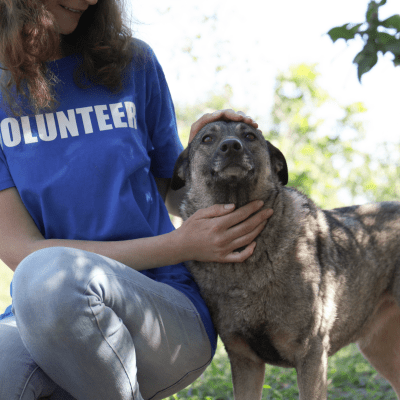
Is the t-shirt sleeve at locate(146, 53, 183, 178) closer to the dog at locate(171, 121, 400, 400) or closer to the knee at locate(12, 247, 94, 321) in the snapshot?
the dog at locate(171, 121, 400, 400)

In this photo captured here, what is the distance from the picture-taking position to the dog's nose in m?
2.30

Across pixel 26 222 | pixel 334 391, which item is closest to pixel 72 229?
pixel 26 222

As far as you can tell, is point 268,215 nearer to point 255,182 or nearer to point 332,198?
point 255,182

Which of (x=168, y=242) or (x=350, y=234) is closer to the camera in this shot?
(x=168, y=242)

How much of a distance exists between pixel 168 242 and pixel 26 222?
0.71m

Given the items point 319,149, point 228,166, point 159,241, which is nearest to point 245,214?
point 228,166

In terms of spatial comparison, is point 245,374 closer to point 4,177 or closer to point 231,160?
point 231,160

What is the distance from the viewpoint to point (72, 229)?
2.17 m

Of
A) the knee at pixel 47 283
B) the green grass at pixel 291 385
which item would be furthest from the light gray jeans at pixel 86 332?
the green grass at pixel 291 385

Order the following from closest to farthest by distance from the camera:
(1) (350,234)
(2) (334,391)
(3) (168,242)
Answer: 1. (3) (168,242)
2. (1) (350,234)
3. (2) (334,391)

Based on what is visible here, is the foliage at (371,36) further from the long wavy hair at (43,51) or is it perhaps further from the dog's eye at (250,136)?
the long wavy hair at (43,51)

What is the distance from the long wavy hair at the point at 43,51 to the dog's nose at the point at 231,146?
0.64m

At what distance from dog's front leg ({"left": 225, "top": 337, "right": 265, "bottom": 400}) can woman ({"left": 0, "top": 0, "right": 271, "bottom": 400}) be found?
23cm

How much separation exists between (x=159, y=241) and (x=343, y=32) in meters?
1.47
